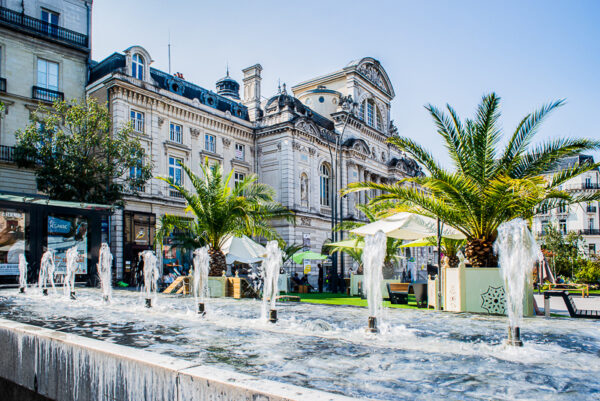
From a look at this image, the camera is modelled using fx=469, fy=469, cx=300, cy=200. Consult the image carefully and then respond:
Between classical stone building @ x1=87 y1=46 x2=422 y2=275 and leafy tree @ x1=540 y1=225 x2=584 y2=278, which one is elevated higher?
classical stone building @ x1=87 y1=46 x2=422 y2=275

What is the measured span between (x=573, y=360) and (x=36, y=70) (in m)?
28.9

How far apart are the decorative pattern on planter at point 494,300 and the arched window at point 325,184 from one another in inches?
1198

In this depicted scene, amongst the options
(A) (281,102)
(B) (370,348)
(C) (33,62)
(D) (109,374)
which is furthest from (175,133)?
(D) (109,374)

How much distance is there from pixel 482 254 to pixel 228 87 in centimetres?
4323

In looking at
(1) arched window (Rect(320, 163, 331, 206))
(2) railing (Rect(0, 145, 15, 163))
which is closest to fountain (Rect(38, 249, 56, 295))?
(2) railing (Rect(0, 145, 15, 163))

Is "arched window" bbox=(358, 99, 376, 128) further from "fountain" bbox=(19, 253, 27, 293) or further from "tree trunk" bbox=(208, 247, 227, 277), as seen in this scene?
"fountain" bbox=(19, 253, 27, 293)

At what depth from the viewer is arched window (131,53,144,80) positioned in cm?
2794

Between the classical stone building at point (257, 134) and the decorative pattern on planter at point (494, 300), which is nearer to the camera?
the decorative pattern on planter at point (494, 300)

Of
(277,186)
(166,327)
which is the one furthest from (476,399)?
(277,186)

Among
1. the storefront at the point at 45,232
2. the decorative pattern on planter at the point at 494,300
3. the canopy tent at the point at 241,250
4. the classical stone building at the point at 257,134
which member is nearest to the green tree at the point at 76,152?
the storefront at the point at 45,232

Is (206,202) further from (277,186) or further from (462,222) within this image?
(277,186)

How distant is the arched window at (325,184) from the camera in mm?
40178

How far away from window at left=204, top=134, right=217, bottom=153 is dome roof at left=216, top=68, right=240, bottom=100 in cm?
1823

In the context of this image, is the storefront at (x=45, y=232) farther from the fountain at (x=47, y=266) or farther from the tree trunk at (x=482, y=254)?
the tree trunk at (x=482, y=254)
